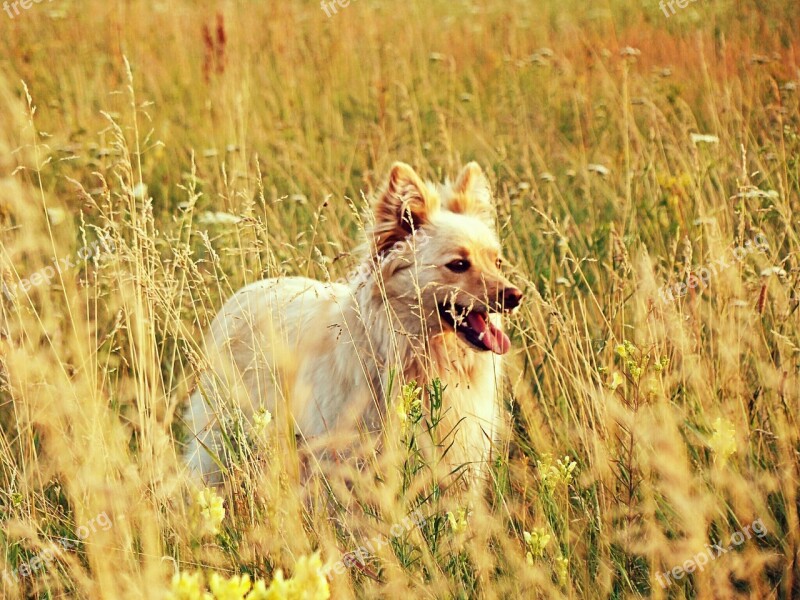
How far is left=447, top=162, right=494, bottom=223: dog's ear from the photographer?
339cm

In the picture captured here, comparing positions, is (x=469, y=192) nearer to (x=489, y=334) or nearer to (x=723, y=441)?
(x=489, y=334)

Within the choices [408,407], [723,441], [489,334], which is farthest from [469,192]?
[723,441]

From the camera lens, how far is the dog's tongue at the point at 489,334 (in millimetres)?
2862

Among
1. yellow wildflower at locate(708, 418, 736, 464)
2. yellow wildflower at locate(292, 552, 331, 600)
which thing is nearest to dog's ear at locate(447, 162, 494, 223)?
yellow wildflower at locate(708, 418, 736, 464)

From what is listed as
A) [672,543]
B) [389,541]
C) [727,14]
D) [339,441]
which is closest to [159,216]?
[339,441]

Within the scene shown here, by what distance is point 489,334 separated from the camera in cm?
290

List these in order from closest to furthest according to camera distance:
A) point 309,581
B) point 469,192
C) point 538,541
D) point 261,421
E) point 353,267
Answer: point 309,581 → point 538,541 → point 261,421 → point 469,192 → point 353,267

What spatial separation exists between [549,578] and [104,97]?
5041mm

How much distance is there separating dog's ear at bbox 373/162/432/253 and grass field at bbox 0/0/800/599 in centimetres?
21

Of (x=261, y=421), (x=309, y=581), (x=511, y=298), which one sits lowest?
(x=511, y=298)

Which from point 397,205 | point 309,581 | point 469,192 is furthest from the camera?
point 469,192

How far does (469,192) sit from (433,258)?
0.45 metres

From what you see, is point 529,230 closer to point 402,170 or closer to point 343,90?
point 402,170

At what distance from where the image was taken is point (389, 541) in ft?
6.22
